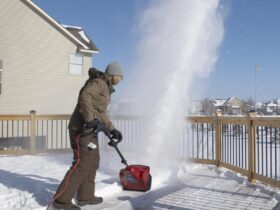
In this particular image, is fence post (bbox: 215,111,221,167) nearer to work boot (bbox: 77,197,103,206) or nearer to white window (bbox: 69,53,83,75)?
work boot (bbox: 77,197,103,206)

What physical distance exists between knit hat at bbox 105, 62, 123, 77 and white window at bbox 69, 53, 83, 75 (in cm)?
1713

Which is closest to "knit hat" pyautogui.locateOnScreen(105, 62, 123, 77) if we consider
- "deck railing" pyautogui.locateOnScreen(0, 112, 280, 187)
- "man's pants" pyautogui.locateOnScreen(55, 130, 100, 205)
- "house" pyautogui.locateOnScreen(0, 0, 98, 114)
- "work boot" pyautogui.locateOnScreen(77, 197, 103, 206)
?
"man's pants" pyautogui.locateOnScreen(55, 130, 100, 205)

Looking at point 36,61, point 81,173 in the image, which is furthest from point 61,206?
point 36,61

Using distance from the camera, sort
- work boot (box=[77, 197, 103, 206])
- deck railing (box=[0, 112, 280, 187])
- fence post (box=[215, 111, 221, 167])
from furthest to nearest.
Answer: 1. fence post (box=[215, 111, 221, 167])
2. deck railing (box=[0, 112, 280, 187])
3. work boot (box=[77, 197, 103, 206])

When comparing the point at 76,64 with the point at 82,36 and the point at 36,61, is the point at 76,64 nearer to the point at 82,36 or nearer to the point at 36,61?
the point at 36,61

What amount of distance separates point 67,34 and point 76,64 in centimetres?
175

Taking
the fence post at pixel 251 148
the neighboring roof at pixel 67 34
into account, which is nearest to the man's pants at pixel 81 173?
the fence post at pixel 251 148

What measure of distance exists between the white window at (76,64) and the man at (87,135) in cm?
1721

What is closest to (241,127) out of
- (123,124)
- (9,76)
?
(123,124)

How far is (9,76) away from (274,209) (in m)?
16.8

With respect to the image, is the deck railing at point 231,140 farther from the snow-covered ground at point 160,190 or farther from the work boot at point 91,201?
the work boot at point 91,201

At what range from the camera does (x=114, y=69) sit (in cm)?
584

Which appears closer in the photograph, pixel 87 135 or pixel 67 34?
pixel 87 135

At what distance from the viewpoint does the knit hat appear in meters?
5.83
